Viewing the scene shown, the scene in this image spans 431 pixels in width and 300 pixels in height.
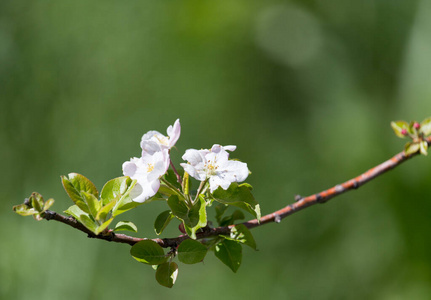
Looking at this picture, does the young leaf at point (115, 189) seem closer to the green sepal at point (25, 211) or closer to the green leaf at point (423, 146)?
the green sepal at point (25, 211)

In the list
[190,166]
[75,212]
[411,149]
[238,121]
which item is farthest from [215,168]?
[238,121]

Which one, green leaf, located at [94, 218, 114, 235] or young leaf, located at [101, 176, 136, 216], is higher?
young leaf, located at [101, 176, 136, 216]

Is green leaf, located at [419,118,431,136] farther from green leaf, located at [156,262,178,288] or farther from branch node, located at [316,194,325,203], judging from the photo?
green leaf, located at [156,262,178,288]

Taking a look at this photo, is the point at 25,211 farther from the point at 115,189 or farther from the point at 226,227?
the point at 226,227

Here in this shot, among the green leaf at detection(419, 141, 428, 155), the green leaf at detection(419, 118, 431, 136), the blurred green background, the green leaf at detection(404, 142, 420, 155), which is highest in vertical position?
the green leaf at detection(419, 118, 431, 136)

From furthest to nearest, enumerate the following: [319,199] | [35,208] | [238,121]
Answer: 1. [238,121]
2. [319,199]
3. [35,208]

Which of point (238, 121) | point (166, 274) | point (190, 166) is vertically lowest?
point (238, 121)

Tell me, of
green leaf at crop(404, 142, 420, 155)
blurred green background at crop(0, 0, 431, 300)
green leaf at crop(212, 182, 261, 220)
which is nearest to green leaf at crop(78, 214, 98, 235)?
green leaf at crop(212, 182, 261, 220)

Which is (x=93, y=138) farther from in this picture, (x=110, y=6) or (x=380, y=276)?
(x=380, y=276)
